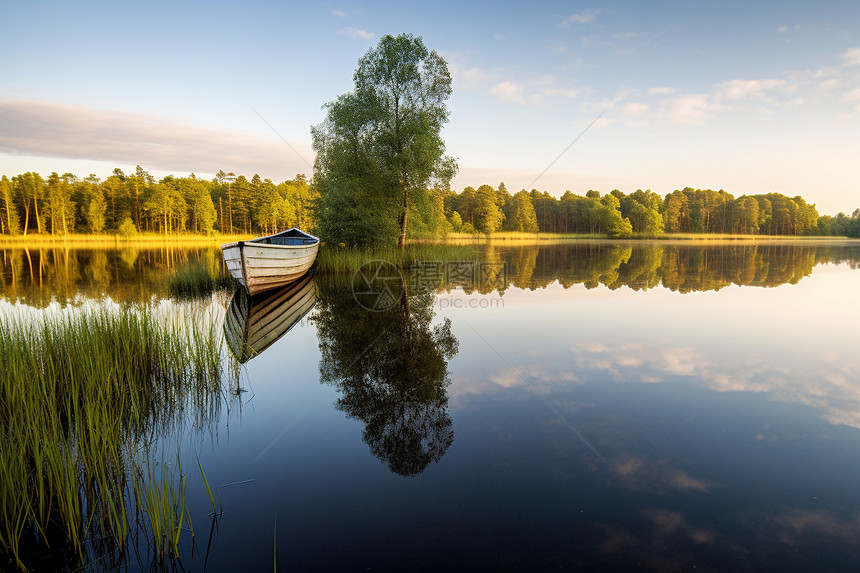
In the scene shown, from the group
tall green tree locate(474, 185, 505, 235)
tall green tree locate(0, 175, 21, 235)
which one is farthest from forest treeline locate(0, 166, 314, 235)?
tall green tree locate(474, 185, 505, 235)

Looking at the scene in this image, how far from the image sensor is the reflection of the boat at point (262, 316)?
32.6 ft

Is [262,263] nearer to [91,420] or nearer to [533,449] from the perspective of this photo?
[91,420]

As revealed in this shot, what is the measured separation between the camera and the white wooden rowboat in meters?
14.8

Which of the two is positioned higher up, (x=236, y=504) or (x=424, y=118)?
(x=424, y=118)

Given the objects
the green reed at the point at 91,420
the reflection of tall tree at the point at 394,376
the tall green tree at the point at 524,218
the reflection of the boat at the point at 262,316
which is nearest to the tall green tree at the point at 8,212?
the reflection of the boat at the point at 262,316

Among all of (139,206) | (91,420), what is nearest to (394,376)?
(91,420)

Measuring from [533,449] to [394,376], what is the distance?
10.4 ft

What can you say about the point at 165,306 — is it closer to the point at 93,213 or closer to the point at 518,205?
the point at 93,213

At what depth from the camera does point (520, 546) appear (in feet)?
11.3

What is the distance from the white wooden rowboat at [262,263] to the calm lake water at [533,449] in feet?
13.0

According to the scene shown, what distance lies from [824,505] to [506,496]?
3023 millimetres

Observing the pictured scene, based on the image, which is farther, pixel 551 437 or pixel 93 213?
pixel 93 213

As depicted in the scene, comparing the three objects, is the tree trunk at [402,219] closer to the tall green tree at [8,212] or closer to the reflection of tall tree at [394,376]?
the reflection of tall tree at [394,376]

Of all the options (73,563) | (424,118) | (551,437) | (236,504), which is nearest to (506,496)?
(551,437)
